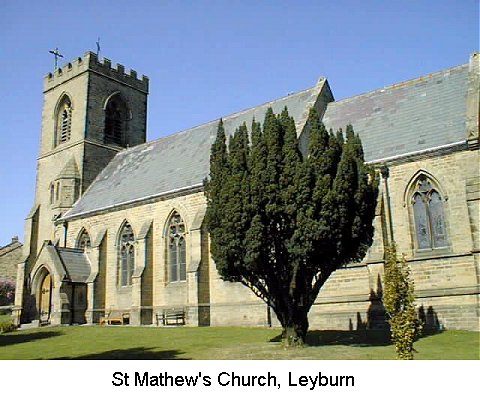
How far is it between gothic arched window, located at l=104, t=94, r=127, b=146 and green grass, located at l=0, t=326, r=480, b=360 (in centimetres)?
2081

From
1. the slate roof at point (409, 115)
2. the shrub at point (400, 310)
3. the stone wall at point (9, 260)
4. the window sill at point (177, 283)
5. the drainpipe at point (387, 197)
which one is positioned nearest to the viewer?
the shrub at point (400, 310)

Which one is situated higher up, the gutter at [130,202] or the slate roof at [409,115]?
the slate roof at [409,115]

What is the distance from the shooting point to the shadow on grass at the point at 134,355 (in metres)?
14.6

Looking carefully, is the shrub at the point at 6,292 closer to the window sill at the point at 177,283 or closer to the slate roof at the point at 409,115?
the window sill at the point at 177,283

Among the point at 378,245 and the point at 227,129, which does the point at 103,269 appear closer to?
the point at 227,129

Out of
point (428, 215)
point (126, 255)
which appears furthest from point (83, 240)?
point (428, 215)

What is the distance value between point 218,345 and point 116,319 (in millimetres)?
13621

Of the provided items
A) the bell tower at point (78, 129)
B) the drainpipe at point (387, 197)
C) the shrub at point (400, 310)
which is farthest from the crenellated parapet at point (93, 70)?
the shrub at point (400, 310)

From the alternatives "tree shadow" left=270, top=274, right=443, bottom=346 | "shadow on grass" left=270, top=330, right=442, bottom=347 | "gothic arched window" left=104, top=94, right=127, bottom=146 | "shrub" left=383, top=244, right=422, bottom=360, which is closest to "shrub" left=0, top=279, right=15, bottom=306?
"gothic arched window" left=104, top=94, right=127, bottom=146

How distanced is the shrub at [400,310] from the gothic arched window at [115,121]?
101ft

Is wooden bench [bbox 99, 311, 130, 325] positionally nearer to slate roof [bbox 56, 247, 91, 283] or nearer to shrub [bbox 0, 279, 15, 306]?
slate roof [bbox 56, 247, 91, 283]

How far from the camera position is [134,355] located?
15273 mm

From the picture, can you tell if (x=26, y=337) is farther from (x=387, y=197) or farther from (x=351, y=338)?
(x=387, y=197)
